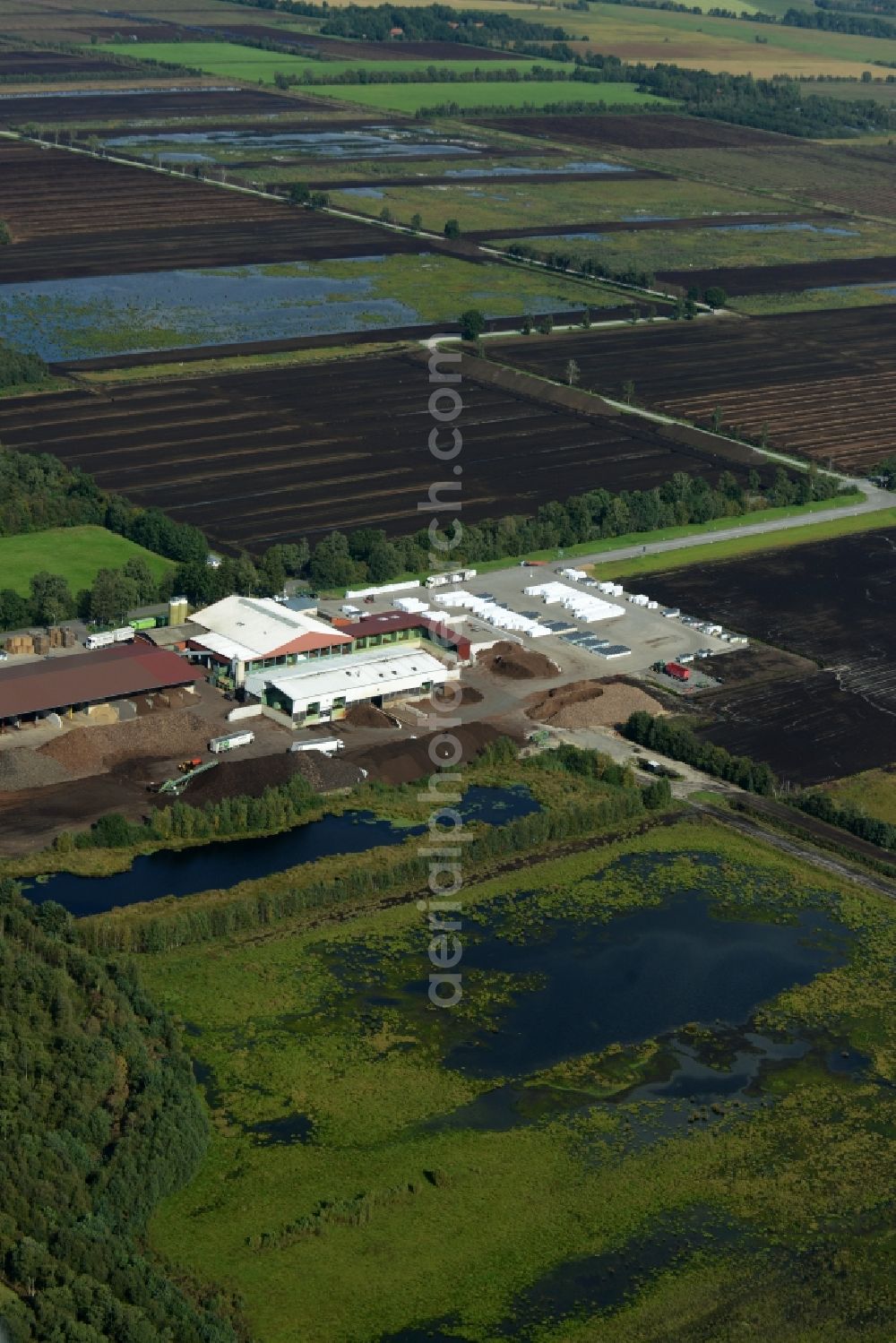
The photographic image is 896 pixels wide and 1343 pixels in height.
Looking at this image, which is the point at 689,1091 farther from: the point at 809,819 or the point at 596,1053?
the point at 809,819

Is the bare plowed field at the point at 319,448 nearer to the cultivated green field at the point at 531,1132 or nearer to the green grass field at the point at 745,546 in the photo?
the green grass field at the point at 745,546

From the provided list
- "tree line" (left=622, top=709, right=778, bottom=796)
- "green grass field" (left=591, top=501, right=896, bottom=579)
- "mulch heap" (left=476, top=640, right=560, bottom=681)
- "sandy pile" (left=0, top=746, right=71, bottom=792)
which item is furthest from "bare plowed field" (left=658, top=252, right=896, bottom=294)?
"sandy pile" (left=0, top=746, right=71, bottom=792)

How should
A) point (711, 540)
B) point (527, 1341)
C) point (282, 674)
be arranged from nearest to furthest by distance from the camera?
point (527, 1341) < point (282, 674) < point (711, 540)

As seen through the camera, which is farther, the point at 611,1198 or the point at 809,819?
the point at 809,819

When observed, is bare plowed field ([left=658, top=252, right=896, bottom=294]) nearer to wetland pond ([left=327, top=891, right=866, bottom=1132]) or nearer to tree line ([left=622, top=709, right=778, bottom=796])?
tree line ([left=622, top=709, right=778, bottom=796])

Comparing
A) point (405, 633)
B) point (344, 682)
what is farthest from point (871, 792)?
point (405, 633)

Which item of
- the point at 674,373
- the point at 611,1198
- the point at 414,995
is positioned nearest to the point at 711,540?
the point at 674,373

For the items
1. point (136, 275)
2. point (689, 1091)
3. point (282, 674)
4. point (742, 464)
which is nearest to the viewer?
point (689, 1091)
